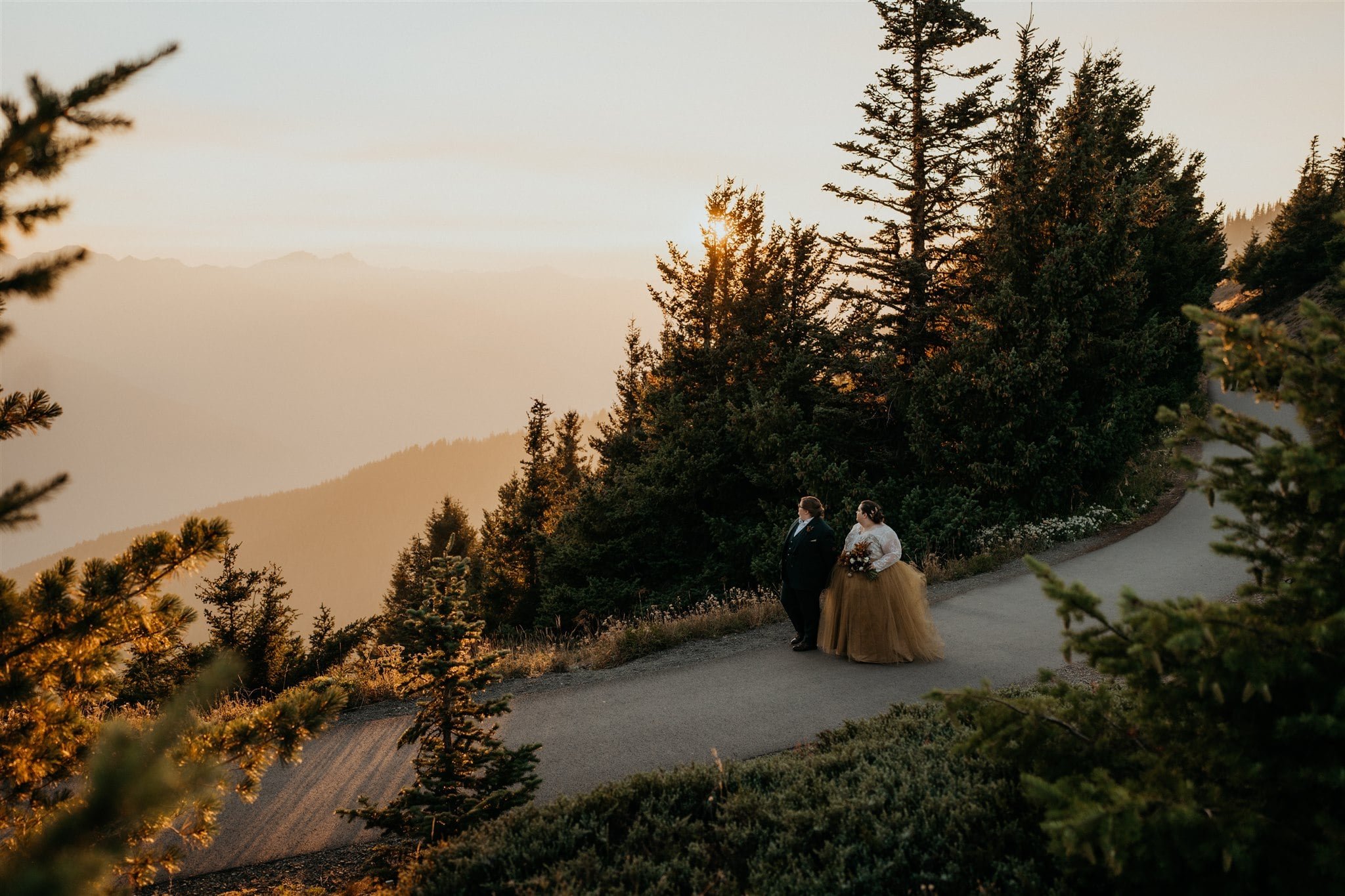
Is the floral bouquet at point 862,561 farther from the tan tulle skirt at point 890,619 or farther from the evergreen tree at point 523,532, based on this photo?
the evergreen tree at point 523,532

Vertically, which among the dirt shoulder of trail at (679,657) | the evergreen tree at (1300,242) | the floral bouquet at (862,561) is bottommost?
the dirt shoulder of trail at (679,657)

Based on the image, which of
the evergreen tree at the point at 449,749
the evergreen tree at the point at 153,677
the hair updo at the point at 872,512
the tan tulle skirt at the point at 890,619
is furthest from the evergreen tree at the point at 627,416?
the evergreen tree at the point at 449,749

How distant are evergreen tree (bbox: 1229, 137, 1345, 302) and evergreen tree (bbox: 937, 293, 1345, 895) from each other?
159ft

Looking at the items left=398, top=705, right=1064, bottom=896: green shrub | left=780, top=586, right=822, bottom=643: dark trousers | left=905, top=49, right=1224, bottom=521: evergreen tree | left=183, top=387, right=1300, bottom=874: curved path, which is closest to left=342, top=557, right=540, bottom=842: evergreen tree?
left=398, top=705, right=1064, bottom=896: green shrub

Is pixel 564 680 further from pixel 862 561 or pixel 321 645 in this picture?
pixel 321 645

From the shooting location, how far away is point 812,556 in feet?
30.4

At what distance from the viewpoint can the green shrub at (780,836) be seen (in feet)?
13.0

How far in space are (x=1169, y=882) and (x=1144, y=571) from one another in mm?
10529

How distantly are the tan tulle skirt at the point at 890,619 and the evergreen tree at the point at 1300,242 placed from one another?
147 feet

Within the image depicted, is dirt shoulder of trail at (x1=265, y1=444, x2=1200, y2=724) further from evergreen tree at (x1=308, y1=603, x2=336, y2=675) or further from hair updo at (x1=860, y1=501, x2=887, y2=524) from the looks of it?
evergreen tree at (x1=308, y1=603, x2=336, y2=675)

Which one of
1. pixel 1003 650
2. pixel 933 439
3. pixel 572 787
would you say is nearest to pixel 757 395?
pixel 933 439

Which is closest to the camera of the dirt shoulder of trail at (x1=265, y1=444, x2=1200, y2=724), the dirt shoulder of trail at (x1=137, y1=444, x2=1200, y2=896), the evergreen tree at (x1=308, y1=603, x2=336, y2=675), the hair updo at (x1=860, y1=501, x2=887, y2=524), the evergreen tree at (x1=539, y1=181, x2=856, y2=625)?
the dirt shoulder of trail at (x1=137, y1=444, x2=1200, y2=896)

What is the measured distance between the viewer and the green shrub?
13.0 feet

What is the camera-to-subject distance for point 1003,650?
8859 millimetres
